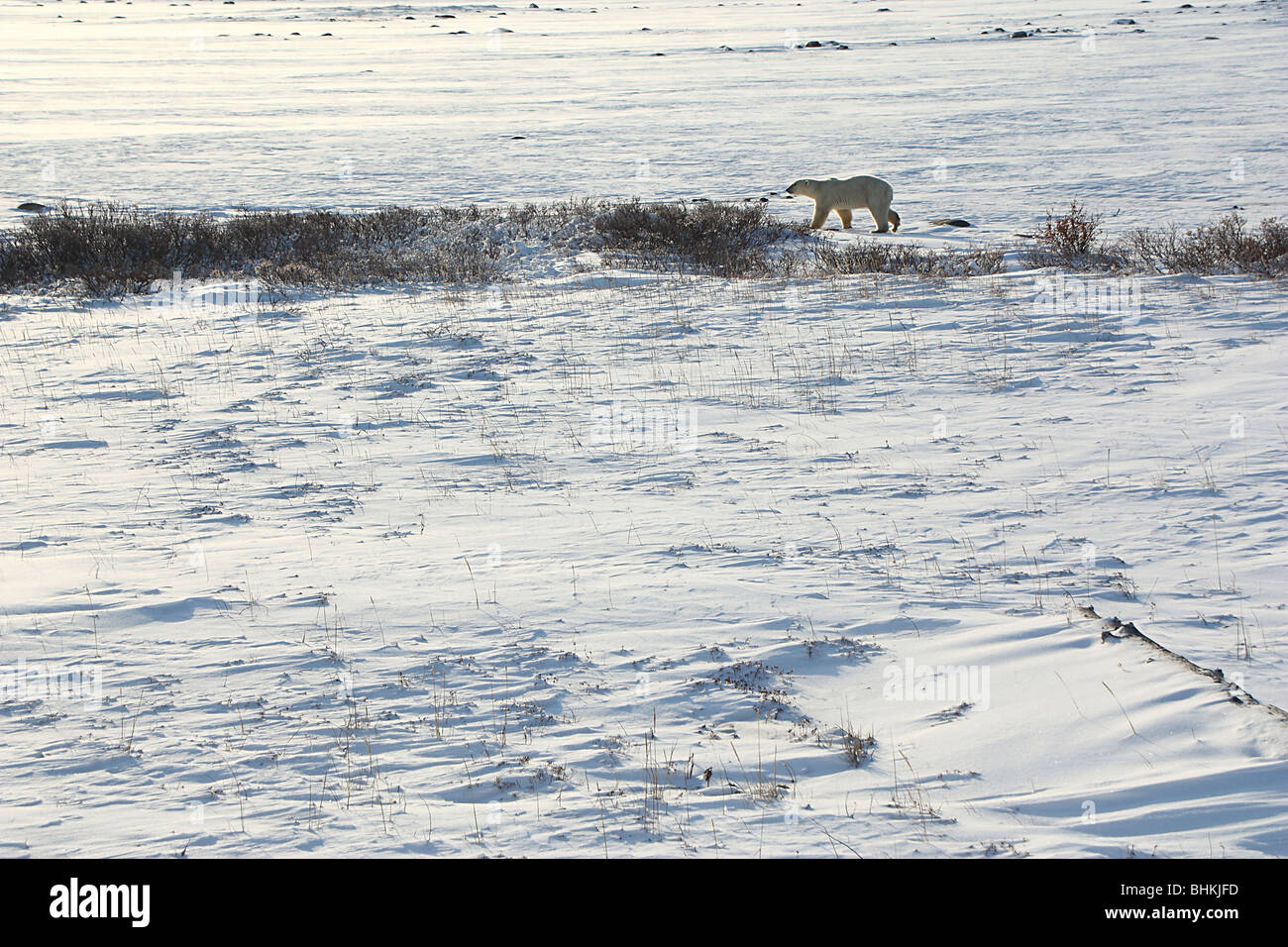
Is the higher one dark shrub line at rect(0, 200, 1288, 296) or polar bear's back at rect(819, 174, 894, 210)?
polar bear's back at rect(819, 174, 894, 210)

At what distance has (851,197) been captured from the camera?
671 inches

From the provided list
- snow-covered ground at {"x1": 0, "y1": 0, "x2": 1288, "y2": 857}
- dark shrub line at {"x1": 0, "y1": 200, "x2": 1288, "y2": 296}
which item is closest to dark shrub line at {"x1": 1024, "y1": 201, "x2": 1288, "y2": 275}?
dark shrub line at {"x1": 0, "y1": 200, "x2": 1288, "y2": 296}

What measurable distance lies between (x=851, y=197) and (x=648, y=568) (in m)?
12.9

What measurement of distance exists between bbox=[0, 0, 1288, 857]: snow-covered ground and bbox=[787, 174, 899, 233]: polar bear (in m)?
3.70

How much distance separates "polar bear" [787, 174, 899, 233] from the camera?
1684 cm

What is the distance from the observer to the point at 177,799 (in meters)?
3.62

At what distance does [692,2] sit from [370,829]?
10577cm

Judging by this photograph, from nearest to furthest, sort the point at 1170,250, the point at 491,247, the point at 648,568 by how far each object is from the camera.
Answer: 1. the point at 648,568
2. the point at 1170,250
3. the point at 491,247

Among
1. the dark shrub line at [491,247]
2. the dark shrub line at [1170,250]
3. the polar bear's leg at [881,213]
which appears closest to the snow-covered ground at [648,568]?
the dark shrub line at [1170,250]

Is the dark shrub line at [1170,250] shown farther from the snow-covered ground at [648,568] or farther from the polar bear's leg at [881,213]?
the polar bear's leg at [881,213]

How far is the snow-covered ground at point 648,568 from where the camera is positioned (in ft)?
11.6

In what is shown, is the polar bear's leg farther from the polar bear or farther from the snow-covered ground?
the snow-covered ground

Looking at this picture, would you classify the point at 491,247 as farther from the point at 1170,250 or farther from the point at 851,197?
the point at 1170,250

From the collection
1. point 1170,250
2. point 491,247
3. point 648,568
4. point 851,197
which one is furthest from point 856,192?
A: point 648,568
